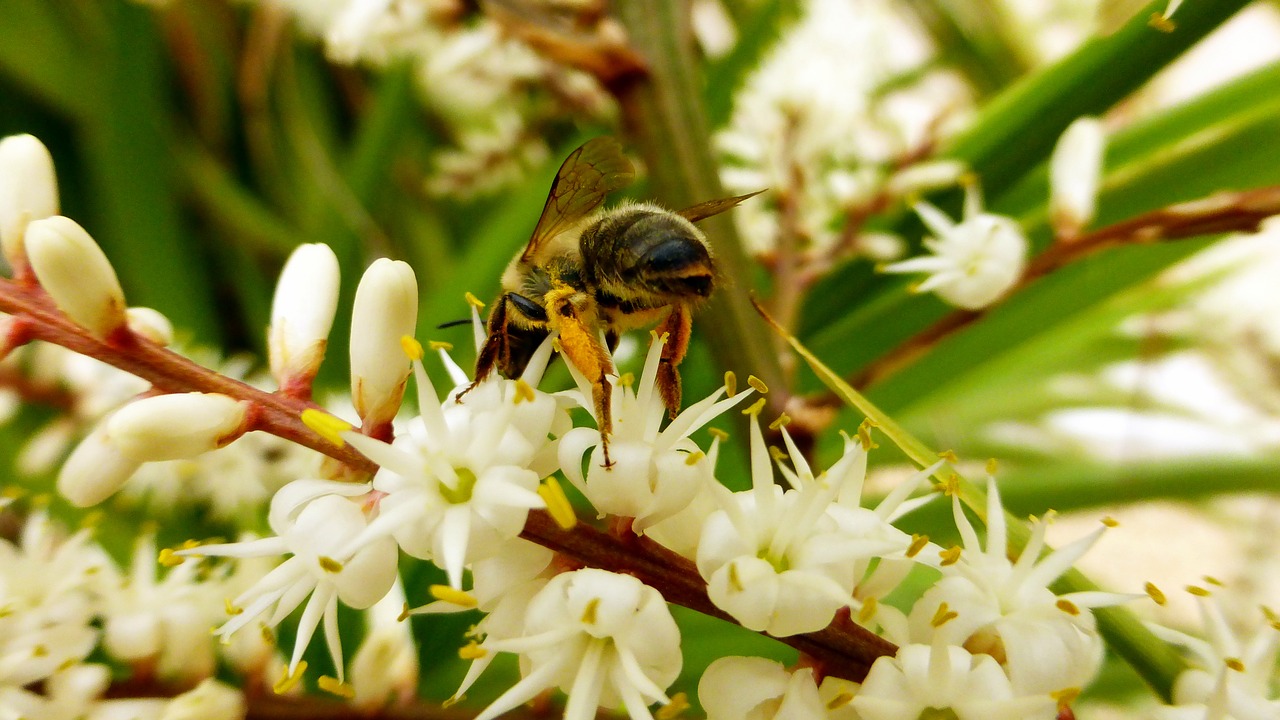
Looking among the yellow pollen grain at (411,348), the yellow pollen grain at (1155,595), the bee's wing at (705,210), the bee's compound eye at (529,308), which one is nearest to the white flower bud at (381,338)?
the yellow pollen grain at (411,348)

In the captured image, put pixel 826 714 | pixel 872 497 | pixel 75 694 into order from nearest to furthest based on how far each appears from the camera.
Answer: pixel 826 714 → pixel 75 694 → pixel 872 497

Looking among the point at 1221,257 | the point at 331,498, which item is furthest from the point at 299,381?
the point at 1221,257

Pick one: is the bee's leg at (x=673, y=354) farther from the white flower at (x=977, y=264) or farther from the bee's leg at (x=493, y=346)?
the white flower at (x=977, y=264)

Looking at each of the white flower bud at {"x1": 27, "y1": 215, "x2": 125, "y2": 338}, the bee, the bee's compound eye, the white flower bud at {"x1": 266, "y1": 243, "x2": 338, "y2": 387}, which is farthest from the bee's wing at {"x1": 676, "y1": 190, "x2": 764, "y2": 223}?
the white flower bud at {"x1": 27, "y1": 215, "x2": 125, "y2": 338}

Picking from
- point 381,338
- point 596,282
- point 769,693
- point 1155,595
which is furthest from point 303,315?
point 1155,595

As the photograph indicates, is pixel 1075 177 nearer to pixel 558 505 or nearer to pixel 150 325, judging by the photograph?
pixel 558 505

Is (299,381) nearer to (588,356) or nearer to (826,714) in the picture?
(588,356)

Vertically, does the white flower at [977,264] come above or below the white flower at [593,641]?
above
